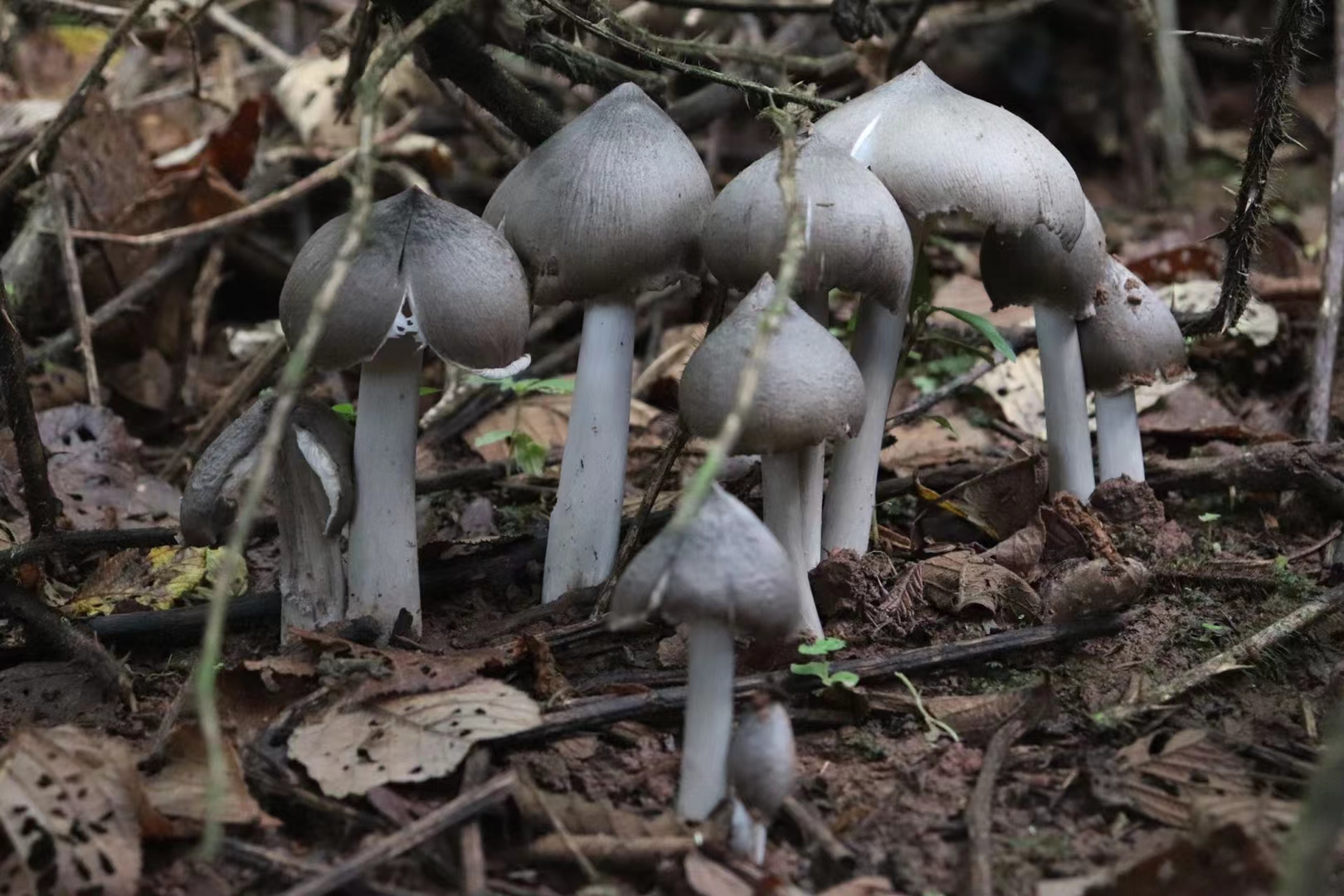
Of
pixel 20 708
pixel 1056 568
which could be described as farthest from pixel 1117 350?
pixel 20 708

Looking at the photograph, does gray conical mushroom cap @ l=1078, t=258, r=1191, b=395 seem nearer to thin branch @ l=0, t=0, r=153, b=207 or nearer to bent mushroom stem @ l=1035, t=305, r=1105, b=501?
bent mushroom stem @ l=1035, t=305, r=1105, b=501

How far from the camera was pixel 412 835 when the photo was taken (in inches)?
83.4

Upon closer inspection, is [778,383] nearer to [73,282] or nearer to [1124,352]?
[1124,352]

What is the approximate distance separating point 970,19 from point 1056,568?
4029 mm

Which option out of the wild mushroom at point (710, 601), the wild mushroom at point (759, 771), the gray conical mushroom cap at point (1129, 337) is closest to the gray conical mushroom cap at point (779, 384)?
the wild mushroom at point (710, 601)

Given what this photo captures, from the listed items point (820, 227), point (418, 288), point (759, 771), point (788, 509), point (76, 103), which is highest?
point (76, 103)

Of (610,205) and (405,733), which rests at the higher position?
(610,205)

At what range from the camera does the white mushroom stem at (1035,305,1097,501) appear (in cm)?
345

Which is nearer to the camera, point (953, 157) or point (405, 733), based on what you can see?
point (405, 733)

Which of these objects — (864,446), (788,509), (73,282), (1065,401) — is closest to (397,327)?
(788,509)

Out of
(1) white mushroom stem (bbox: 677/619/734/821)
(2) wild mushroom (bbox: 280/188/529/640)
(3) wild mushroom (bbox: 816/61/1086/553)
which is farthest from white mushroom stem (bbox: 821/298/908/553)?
(1) white mushroom stem (bbox: 677/619/734/821)

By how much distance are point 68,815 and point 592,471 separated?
1.48 m

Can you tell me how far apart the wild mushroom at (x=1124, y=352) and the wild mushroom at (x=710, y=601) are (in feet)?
5.81

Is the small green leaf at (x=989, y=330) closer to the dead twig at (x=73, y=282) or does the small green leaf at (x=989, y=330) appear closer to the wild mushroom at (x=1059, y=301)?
the wild mushroom at (x=1059, y=301)
